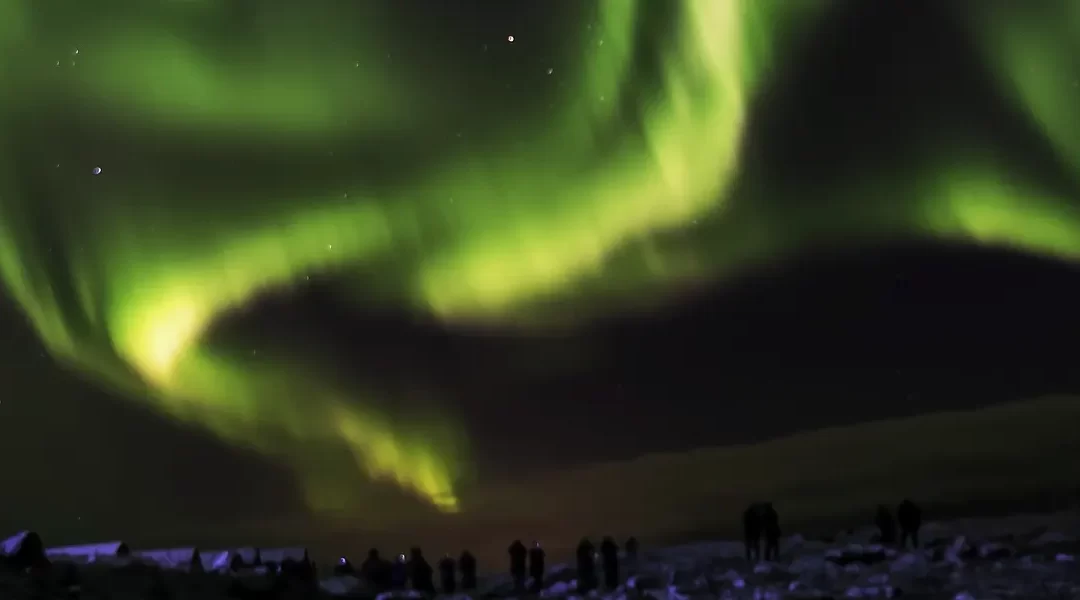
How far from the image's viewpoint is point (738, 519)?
214 inches

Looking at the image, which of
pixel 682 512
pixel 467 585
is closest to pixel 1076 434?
pixel 682 512

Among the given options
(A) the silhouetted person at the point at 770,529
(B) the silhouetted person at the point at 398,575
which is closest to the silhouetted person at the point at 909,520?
(A) the silhouetted person at the point at 770,529

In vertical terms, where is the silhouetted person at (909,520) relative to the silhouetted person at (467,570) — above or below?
above

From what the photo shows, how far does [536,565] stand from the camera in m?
5.16

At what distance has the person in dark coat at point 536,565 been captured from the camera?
515 cm

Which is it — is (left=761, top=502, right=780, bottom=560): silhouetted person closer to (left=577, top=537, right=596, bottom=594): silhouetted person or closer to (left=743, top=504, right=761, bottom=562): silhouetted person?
(left=743, top=504, right=761, bottom=562): silhouetted person

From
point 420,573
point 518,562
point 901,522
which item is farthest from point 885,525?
point 420,573

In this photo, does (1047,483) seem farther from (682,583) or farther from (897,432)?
(682,583)

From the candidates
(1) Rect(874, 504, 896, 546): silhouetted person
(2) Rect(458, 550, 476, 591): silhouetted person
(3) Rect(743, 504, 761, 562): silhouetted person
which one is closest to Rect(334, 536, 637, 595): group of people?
(2) Rect(458, 550, 476, 591): silhouetted person

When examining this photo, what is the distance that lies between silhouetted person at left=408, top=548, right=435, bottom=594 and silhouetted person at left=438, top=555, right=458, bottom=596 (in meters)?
0.07

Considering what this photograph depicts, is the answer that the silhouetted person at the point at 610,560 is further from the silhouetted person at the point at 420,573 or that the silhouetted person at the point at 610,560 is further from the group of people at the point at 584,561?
the silhouetted person at the point at 420,573

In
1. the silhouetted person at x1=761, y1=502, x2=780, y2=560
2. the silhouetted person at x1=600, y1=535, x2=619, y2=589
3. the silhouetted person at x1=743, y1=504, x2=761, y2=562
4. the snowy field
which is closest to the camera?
the snowy field

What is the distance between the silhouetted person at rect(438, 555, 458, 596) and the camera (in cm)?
529

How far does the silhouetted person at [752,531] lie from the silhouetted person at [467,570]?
1.63 metres
